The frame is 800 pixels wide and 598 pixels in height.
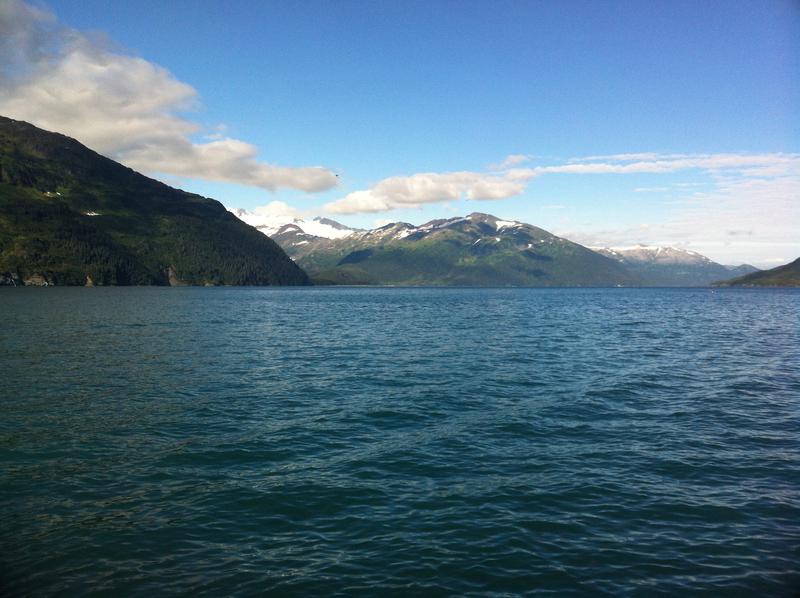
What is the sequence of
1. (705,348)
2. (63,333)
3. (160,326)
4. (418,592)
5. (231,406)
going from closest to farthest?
Result: 1. (418,592)
2. (231,406)
3. (705,348)
4. (63,333)
5. (160,326)

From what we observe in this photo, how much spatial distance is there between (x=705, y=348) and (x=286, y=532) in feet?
228

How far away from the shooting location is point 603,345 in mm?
72312

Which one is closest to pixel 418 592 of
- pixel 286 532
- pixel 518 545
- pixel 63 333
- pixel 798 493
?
pixel 518 545

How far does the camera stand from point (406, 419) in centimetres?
3362

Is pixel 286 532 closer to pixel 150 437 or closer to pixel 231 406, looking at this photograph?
pixel 150 437

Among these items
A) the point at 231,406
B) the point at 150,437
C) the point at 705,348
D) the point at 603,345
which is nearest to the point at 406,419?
the point at 231,406

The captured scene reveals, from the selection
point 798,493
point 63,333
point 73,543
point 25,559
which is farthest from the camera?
point 63,333

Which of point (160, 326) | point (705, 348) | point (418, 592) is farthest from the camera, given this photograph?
point (160, 326)

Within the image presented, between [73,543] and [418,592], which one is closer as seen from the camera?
[418,592]

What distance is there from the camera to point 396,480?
76.1ft

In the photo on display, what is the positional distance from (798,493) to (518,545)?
1438 centimetres

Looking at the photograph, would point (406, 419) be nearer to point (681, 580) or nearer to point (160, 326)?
point (681, 580)

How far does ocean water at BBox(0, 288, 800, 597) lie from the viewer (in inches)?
628

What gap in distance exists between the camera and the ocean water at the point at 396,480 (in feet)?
52.3
